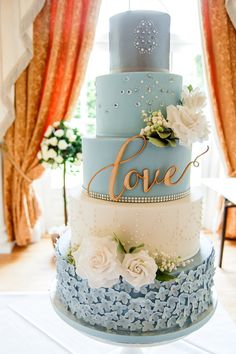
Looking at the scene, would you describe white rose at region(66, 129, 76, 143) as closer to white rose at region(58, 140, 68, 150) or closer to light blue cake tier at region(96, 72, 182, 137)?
white rose at region(58, 140, 68, 150)

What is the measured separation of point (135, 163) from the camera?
3.51ft

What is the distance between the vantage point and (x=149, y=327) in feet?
3.34

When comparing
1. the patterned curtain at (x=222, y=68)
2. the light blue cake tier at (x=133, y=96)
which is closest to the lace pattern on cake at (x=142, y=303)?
the light blue cake tier at (x=133, y=96)

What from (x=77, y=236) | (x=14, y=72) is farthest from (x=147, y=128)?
(x=14, y=72)

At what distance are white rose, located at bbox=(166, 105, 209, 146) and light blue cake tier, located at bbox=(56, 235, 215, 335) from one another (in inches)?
17.3

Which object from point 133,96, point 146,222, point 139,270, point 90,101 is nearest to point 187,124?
point 133,96

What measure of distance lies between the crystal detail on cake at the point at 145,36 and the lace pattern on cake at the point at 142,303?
788mm

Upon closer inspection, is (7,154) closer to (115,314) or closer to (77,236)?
(77,236)

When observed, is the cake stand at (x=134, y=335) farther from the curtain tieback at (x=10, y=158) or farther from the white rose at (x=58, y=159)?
the curtain tieback at (x=10, y=158)

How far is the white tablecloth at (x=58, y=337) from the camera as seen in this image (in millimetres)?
1259

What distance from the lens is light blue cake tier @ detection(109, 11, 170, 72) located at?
1.11 meters

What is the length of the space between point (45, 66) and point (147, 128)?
7.38 feet

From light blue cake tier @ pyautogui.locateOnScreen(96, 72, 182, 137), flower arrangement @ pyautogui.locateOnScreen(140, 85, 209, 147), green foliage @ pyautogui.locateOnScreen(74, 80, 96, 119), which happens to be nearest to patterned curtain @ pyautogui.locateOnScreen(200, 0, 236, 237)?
green foliage @ pyautogui.locateOnScreen(74, 80, 96, 119)

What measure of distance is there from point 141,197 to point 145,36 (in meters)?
0.57
